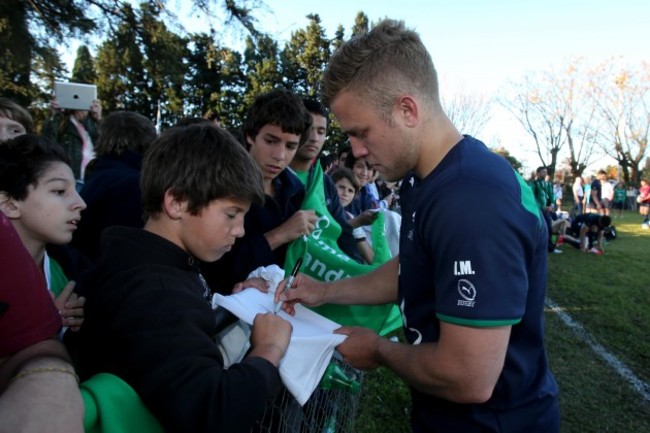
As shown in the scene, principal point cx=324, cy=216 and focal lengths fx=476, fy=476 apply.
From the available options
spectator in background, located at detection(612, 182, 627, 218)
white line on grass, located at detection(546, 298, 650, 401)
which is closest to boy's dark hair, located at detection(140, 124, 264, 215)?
white line on grass, located at detection(546, 298, 650, 401)

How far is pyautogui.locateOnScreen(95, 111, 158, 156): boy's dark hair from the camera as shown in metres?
3.11

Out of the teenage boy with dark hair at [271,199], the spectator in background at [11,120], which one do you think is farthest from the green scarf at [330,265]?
the spectator in background at [11,120]

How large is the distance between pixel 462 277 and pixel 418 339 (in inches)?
16.3

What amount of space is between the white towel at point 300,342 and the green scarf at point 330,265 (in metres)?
0.57

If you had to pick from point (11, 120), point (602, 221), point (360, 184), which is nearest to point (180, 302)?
point (11, 120)

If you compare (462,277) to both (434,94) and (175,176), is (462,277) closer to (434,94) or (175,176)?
(434,94)

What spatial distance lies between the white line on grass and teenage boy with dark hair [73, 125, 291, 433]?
4.39 metres

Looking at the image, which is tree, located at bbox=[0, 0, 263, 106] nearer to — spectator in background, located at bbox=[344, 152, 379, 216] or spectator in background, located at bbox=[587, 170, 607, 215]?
spectator in background, located at bbox=[344, 152, 379, 216]

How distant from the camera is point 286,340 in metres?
1.54

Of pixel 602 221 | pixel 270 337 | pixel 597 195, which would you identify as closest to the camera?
pixel 270 337

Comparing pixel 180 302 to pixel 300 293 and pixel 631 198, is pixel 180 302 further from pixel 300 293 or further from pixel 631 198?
pixel 631 198

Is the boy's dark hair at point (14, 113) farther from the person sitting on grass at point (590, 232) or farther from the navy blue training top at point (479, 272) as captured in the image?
the person sitting on grass at point (590, 232)

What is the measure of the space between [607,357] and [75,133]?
7.01 metres

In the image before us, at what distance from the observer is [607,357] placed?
5.14 m
